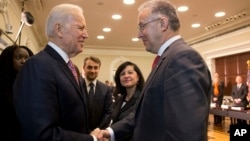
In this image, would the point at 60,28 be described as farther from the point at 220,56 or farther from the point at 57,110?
Answer: the point at 220,56

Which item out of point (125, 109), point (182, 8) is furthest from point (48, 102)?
point (182, 8)

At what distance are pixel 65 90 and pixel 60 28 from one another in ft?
1.17

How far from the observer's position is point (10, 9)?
4.89 m

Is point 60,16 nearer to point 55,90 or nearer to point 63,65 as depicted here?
point 63,65

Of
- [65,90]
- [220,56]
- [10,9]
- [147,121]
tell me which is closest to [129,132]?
[147,121]

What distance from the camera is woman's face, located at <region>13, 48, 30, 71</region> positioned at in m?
2.03

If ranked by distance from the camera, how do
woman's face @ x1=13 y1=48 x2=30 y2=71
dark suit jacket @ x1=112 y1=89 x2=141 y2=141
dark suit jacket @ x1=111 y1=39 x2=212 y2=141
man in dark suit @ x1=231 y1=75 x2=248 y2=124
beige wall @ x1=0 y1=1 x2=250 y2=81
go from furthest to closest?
1. man in dark suit @ x1=231 y1=75 x2=248 y2=124
2. beige wall @ x1=0 y1=1 x2=250 y2=81
3. dark suit jacket @ x1=112 y1=89 x2=141 y2=141
4. woman's face @ x1=13 y1=48 x2=30 y2=71
5. dark suit jacket @ x1=111 y1=39 x2=212 y2=141

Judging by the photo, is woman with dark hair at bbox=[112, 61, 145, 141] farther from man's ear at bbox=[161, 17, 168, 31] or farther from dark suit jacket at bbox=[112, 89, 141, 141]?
man's ear at bbox=[161, 17, 168, 31]

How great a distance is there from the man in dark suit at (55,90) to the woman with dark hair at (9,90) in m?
0.51

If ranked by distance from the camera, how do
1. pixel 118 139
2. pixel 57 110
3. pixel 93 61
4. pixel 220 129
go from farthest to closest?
1. pixel 220 129
2. pixel 93 61
3. pixel 118 139
4. pixel 57 110

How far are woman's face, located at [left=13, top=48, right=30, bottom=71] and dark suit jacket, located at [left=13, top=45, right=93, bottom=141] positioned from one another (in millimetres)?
757

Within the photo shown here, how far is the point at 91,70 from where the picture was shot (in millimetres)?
3098

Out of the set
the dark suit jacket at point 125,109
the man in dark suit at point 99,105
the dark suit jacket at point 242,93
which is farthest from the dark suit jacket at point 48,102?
the dark suit jacket at point 242,93

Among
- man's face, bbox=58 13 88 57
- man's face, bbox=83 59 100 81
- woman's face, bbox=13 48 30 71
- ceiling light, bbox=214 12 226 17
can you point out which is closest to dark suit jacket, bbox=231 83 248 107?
ceiling light, bbox=214 12 226 17
